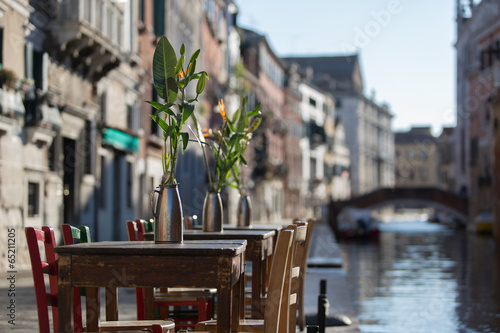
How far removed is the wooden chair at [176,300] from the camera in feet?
20.5

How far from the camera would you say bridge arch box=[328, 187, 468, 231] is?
54.6 m

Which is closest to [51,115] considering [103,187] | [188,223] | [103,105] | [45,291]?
[103,105]

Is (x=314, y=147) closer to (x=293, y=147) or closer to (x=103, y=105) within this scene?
(x=293, y=147)

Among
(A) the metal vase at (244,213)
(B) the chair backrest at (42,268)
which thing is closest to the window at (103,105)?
(A) the metal vase at (244,213)

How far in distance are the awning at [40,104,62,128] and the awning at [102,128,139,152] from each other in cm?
319

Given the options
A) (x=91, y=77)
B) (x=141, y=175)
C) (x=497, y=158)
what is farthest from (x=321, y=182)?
(x=91, y=77)

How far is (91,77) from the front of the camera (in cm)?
1936

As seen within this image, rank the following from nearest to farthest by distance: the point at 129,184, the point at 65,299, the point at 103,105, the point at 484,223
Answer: the point at 65,299
the point at 103,105
the point at 129,184
the point at 484,223

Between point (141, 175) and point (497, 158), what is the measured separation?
11659 mm

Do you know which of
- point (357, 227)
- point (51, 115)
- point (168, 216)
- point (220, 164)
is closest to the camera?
point (168, 216)

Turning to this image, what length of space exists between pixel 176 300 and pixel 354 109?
3570 inches

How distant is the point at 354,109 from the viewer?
96.0 metres

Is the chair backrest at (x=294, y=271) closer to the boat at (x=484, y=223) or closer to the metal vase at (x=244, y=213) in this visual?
the metal vase at (x=244, y=213)

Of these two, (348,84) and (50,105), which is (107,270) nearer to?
(50,105)
